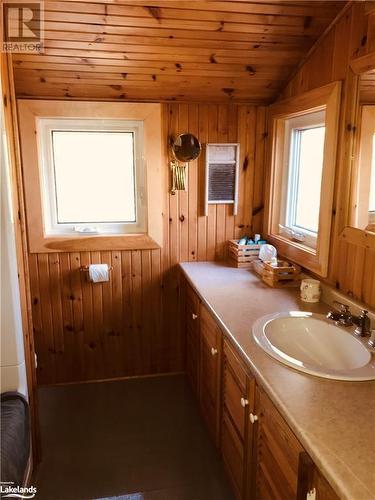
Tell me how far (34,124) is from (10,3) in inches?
29.1

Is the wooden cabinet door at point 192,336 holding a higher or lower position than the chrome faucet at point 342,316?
lower

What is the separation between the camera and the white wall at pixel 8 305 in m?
1.68

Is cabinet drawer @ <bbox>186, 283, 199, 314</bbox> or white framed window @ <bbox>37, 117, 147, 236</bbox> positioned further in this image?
white framed window @ <bbox>37, 117, 147, 236</bbox>

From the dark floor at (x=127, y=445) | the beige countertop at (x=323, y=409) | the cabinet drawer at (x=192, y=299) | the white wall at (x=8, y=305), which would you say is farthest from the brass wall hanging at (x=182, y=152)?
the dark floor at (x=127, y=445)

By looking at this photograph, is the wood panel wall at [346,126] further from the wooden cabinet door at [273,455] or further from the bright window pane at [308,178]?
the wooden cabinet door at [273,455]

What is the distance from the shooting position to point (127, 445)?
223 cm

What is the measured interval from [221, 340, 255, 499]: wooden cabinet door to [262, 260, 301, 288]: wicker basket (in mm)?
560

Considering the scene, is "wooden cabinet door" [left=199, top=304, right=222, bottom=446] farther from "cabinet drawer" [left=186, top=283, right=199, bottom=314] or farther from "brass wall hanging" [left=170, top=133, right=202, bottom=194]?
"brass wall hanging" [left=170, top=133, right=202, bottom=194]

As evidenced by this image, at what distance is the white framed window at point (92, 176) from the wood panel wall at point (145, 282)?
19 cm

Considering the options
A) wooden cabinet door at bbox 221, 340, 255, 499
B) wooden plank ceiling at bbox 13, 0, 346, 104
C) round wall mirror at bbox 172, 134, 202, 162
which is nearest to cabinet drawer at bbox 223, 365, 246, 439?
wooden cabinet door at bbox 221, 340, 255, 499

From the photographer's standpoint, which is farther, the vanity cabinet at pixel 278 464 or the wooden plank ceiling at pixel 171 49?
the wooden plank ceiling at pixel 171 49

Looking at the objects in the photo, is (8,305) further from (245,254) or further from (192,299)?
(245,254)

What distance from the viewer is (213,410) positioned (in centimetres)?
211

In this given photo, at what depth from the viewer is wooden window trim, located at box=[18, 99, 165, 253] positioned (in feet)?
7.93
